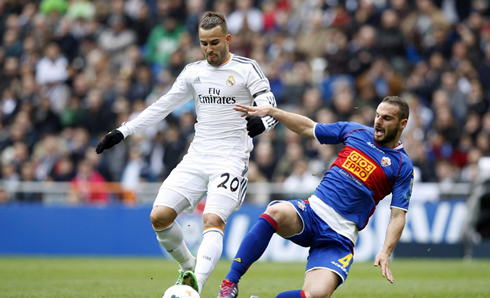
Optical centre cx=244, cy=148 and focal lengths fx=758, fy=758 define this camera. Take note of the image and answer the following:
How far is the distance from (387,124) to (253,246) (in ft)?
5.56

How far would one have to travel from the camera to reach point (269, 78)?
58.4 ft

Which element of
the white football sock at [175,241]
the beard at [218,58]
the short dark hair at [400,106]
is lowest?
the white football sock at [175,241]

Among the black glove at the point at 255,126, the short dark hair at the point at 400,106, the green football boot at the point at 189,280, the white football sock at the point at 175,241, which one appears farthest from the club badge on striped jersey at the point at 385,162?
the white football sock at the point at 175,241

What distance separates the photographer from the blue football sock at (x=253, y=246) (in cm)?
675


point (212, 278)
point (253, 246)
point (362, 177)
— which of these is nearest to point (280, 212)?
point (253, 246)

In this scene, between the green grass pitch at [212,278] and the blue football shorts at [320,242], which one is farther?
the green grass pitch at [212,278]

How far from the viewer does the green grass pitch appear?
9.27 m

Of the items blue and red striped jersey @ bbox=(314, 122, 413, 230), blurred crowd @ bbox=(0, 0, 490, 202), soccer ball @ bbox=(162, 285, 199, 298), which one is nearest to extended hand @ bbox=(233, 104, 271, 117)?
blue and red striped jersey @ bbox=(314, 122, 413, 230)

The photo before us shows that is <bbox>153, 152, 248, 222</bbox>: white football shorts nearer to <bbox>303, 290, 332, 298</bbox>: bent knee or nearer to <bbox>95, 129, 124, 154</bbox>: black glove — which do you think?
<bbox>95, 129, 124, 154</bbox>: black glove

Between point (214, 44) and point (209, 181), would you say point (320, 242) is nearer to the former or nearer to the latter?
point (209, 181)

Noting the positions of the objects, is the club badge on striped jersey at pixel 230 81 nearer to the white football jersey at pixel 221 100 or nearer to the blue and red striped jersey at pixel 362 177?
the white football jersey at pixel 221 100

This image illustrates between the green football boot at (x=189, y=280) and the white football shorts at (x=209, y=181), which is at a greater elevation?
the white football shorts at (x=209, y=181)

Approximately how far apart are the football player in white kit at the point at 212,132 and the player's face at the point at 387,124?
44.6 inches

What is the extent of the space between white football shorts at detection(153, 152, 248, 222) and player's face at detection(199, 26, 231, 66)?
1.03 metres
